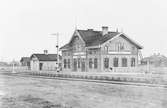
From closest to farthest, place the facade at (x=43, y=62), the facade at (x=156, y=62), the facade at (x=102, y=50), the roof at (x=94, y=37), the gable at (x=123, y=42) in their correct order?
1. the facade at (x=102, y=50)
2. the gable at (x=123, y=42)
3. the roof at (x=94, y=37)
4. the facade at (x=43, y=62)
5. the facade at (x=156, y=62)

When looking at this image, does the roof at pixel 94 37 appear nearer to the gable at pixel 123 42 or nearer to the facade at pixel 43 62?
the gable at pixel 123 42

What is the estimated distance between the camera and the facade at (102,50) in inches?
1860

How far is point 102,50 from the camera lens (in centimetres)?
4706

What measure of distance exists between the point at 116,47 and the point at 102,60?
3.44 m

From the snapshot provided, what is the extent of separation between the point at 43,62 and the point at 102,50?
31786mm

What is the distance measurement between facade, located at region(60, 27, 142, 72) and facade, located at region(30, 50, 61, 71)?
71.4 ft

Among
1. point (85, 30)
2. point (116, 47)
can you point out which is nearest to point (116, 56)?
point (116, 47)

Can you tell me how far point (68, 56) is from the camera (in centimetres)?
5769

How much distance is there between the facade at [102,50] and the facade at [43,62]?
856 inches

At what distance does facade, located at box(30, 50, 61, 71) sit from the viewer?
74625 mm

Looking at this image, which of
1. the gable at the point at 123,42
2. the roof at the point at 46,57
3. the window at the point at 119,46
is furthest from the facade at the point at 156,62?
the window at the point at 119,46

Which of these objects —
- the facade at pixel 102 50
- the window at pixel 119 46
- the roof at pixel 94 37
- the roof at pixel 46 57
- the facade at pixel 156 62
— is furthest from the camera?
the facade at pixel 156 62

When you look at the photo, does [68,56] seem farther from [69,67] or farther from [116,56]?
[116,56]

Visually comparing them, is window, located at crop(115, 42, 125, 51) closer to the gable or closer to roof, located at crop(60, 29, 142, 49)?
the gable
